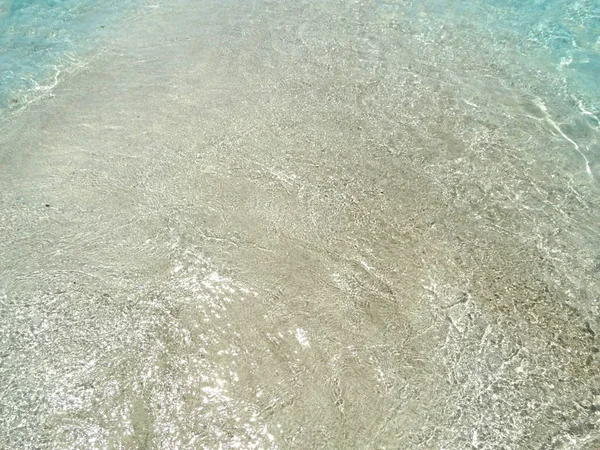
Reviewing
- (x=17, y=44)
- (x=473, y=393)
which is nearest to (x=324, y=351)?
(x=473, y=393)

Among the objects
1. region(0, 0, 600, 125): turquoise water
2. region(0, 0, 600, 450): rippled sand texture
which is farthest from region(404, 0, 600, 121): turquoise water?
region(0, 0, 600, 450): rippled sand texture

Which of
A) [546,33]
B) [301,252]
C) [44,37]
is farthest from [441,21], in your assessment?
[44,37]

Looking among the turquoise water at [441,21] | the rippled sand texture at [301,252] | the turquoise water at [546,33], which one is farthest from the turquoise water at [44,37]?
the turquoise water at [546,33]

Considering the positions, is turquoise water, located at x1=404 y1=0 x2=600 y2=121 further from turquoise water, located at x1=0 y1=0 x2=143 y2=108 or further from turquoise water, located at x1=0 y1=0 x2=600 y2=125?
turquoise water, located at x1=0 y1=0 x2=143 y2=108

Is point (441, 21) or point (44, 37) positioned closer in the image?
point (44, 37)

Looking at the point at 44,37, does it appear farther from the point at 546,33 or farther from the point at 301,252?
the point at 546,33

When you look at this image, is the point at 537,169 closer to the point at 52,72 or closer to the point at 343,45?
the point at 343,45
